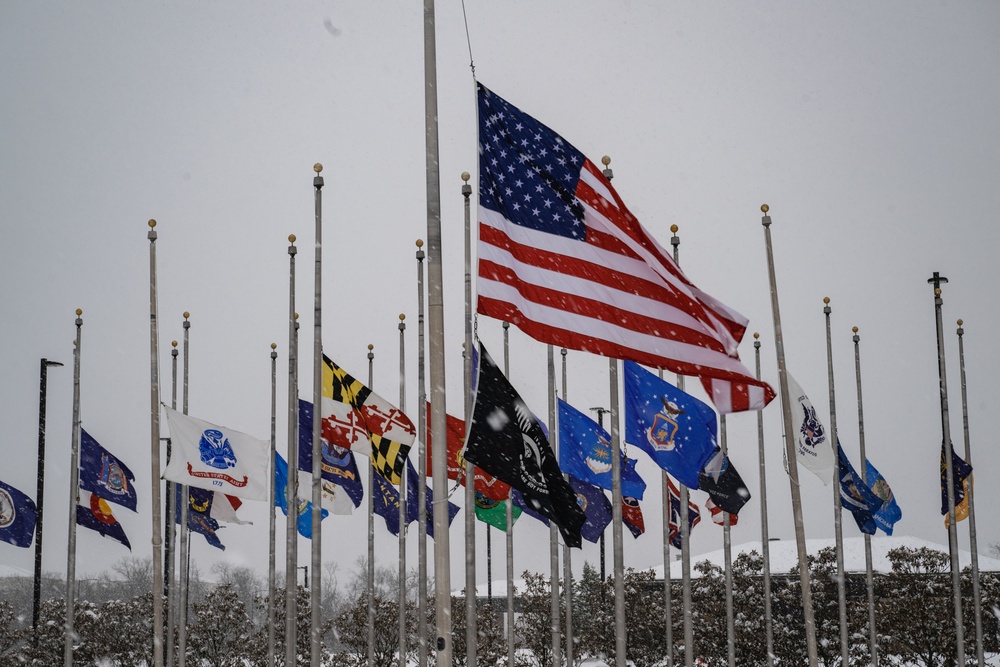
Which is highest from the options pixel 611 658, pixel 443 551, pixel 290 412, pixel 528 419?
pixel 290 412

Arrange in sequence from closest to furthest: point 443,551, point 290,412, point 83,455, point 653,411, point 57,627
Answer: point 443,551
point 653,411
point 290,412
point 83,455
point 57,627

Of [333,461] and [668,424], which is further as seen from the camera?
[333,461]

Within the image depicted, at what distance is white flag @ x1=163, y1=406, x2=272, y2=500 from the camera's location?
22.4 metres

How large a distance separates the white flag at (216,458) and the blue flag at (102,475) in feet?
13.0

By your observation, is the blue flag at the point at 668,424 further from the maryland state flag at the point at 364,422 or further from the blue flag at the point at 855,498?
the blue flag at the point at 855,498

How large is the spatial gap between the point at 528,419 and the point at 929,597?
111 ft

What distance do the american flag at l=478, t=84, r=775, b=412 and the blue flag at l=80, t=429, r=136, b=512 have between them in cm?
1679

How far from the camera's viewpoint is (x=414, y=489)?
31641 millimetres

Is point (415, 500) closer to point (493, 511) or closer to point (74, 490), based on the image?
point (493, 511)

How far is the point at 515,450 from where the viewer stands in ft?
39.0

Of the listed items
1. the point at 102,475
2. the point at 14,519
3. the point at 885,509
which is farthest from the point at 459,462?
the point at 885,509

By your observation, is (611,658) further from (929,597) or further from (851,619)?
(929,597)

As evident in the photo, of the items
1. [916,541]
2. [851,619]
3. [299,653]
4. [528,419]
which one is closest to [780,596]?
[851,619]

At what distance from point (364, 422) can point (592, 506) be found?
5.68 meters
